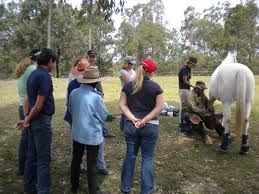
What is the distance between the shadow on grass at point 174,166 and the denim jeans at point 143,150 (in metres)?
0.41

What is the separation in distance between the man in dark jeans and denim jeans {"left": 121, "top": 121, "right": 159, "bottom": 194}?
95 cm

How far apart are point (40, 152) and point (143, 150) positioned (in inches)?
47.7

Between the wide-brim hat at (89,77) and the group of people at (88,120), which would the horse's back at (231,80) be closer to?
the group of people at (88,120)

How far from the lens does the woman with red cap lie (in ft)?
13.0

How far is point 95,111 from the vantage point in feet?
12.8

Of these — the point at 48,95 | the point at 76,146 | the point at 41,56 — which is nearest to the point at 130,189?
the point at 76,146

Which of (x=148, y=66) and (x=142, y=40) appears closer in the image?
(x=148, y=66)

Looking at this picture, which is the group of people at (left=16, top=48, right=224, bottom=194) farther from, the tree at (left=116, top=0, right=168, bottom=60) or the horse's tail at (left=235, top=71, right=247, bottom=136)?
the tree at (left=116, top=0, right=168, bottom=60)

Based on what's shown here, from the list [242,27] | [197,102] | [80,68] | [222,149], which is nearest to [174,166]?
[222,149]

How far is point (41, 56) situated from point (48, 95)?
0.46 m

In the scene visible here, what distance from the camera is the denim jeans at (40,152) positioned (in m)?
3.92

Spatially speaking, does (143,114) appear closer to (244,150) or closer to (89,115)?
(89,115)

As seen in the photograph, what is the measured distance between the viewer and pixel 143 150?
408 cm

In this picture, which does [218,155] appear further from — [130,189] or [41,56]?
[41,56]
